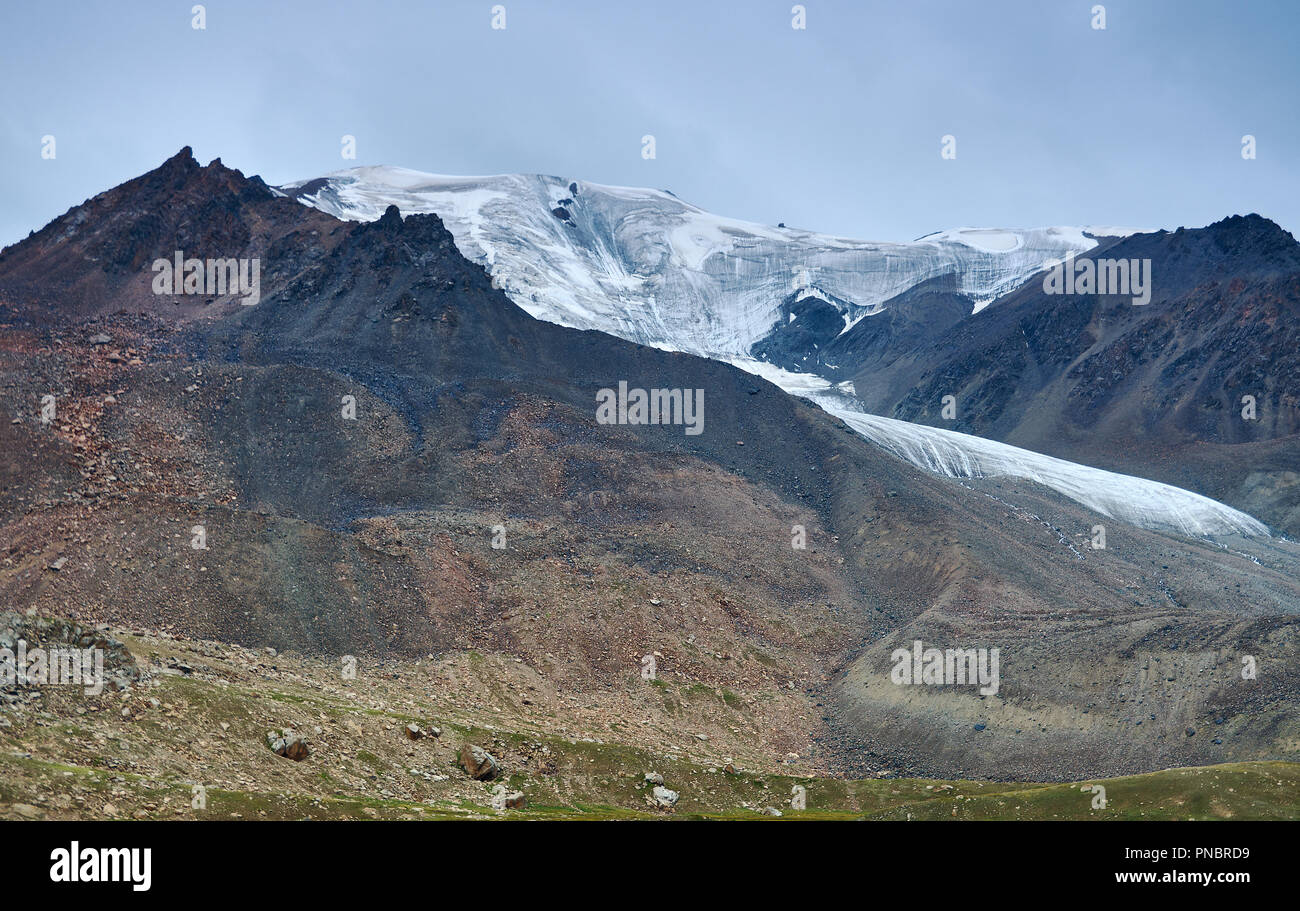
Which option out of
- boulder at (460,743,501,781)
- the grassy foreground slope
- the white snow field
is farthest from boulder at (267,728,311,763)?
the white snow field

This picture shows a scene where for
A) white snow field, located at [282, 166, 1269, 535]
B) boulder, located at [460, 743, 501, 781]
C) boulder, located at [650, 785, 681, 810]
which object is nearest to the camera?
boulder, located at [460, 743, 501, 781]

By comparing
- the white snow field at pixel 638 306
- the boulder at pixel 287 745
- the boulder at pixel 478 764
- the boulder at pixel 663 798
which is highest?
the white snow field at pixel 638 306

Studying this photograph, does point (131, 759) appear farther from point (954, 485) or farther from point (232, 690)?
point (954, 485)

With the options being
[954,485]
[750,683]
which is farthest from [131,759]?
[954,485]

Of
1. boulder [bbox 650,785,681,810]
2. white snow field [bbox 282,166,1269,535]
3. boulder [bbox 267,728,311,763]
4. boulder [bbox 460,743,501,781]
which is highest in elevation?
white snow field [bbox 282,166,1269,535]

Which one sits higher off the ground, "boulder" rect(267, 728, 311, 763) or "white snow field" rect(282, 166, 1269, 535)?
"white snow field" rect(282, 166, 1269, 535)

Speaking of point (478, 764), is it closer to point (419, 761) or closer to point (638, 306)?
point (419, 761)

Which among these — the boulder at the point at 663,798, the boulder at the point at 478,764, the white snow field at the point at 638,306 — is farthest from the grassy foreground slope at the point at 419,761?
the white snow field at the point at 638,306

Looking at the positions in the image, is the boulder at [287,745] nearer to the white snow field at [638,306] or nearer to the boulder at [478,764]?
the boulder at [478,764]

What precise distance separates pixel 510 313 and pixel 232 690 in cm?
5762

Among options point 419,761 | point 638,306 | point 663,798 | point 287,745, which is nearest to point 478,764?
point 419,761

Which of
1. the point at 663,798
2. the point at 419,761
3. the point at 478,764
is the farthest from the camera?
the point at 663,798

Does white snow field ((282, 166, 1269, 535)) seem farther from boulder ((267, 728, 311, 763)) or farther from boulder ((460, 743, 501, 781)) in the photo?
boulder ((267, 728, 311, 763))

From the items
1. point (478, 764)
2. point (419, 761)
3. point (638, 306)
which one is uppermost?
point (638, 306)
